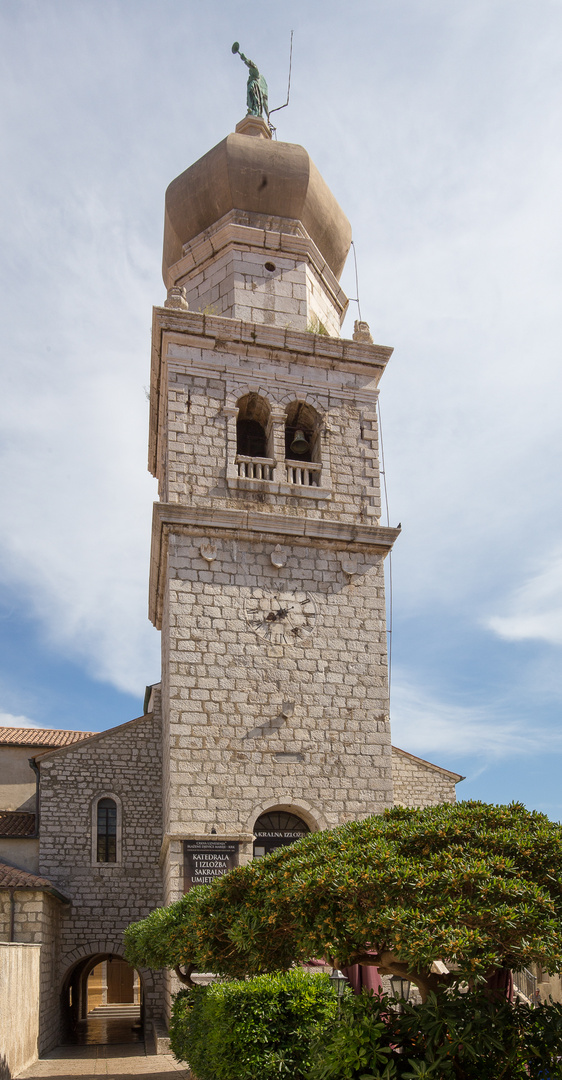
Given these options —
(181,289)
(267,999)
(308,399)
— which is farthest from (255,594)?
(267,999)

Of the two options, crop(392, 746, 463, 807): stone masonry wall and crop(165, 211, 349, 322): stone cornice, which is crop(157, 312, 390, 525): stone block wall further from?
crop(392, 746, 463, 807): stone masonry wall

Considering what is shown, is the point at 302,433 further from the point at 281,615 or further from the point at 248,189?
the point at 248,189

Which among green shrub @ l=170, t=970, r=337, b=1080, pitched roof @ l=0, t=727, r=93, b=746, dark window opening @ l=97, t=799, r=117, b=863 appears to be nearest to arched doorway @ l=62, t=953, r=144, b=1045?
dark window opening @ l=97, t=799, r=117, b=863

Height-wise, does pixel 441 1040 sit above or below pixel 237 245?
below

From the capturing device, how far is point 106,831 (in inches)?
716

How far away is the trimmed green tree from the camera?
5.68m

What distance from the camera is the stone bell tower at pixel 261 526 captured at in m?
14.6

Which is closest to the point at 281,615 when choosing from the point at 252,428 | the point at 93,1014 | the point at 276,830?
the point at 276,830

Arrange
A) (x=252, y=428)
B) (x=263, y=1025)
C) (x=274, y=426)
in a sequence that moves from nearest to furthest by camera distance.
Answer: (x=263, y=1025) < (x=274, y=426) < (x=252, y=428)

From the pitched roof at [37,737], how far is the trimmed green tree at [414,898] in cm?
1647

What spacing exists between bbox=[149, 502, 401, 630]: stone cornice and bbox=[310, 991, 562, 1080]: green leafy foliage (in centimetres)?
1006

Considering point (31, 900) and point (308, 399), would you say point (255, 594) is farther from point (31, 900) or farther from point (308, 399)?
point (31, 900)

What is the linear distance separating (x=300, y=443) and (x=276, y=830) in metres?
7.35

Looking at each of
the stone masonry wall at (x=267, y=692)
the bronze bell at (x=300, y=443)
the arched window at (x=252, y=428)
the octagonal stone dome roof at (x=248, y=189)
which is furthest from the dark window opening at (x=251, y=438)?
the octagonal stone dome roof at (x=248, y=189)
